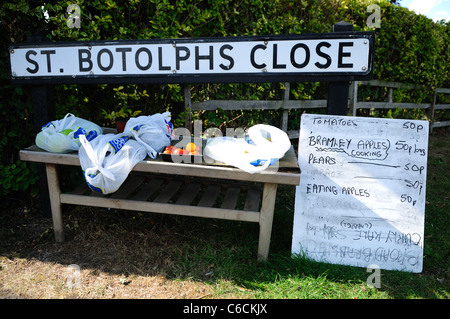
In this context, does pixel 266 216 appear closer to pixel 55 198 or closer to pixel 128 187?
pixel 128 187

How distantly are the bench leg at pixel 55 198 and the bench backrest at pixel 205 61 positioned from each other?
23.5 inches

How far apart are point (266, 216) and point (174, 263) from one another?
74 centimetres

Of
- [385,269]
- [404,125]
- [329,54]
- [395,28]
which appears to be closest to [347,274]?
[385,269]

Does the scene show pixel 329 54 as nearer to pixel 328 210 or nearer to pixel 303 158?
pixel 303 158

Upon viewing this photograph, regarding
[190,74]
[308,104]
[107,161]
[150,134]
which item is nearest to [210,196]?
[150,134]

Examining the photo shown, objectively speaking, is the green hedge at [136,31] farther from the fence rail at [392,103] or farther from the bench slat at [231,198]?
the bench slat at [231,198]

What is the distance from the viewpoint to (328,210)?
233cm

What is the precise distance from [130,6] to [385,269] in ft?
9.73

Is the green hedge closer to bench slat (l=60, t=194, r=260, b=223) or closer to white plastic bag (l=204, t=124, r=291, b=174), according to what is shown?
bench slat (l=60, t=194, r=260, b=223)

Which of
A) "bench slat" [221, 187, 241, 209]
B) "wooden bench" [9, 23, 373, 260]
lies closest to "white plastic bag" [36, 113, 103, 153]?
"wooden bench" [9, 23, 373, 260]

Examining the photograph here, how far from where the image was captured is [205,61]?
2.38 m

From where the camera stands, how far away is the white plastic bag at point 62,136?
235 cm
